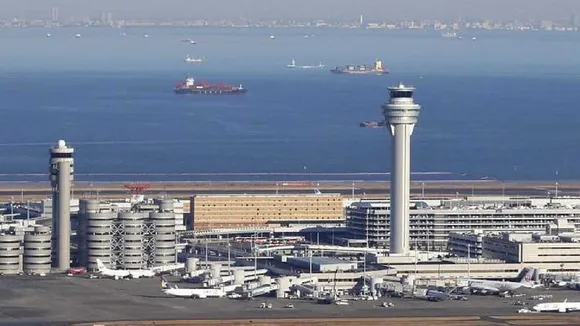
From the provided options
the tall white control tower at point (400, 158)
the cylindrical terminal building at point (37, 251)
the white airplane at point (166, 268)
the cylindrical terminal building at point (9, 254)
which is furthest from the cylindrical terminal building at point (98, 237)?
the tall white control tower at point (400, 158)

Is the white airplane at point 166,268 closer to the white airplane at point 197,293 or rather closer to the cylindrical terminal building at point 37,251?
the cylindrical terminal building at point 37,251

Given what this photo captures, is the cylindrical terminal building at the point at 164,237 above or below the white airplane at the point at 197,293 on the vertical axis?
above

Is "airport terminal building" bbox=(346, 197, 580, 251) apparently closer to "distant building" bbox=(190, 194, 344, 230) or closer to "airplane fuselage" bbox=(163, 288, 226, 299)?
"distant building" bbox=(190, 194, 344, 230)

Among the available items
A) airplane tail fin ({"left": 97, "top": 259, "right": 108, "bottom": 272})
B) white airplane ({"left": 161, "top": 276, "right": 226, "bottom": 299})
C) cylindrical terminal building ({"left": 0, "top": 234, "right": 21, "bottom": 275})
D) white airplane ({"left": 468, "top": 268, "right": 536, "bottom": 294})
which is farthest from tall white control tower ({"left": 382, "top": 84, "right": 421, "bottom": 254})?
Result: cylindrical terminal building ({"left": 0, "top": 234, "right": 21, "bottom": 275})

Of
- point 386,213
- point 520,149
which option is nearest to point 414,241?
point 386,213

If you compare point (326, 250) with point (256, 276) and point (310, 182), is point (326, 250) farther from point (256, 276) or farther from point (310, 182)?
point (310, 182)

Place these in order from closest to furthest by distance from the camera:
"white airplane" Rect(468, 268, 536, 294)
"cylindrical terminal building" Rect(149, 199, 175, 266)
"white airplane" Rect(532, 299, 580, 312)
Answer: "white airplane" Rect(532, 299, 580, 312) < "white airplane" Rect(468, 268, 536, 294) < "cylindrical terminal building" Rect(149, 199, 175, 266)
